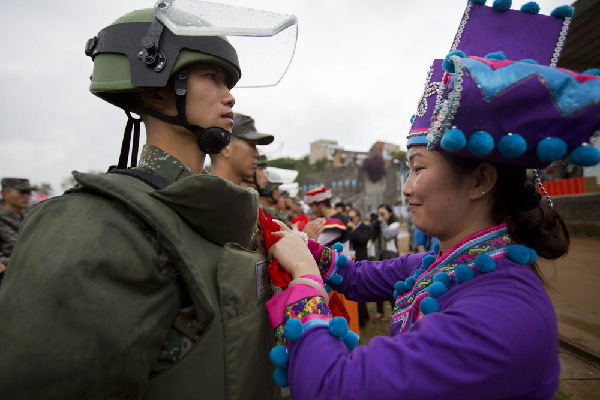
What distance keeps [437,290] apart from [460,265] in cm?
13

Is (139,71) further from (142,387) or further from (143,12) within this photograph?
(142,387)

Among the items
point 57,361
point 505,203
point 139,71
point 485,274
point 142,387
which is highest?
point 139,71

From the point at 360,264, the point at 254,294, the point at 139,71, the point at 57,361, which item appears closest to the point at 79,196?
the point at 57,361

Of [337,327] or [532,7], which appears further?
[532,7]

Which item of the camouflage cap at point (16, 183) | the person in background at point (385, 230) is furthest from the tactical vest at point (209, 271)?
the person in background at point (385, 230)

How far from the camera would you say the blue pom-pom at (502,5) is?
1469 mm

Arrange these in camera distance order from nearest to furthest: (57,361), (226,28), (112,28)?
(57,361), (226,28), (112,28)

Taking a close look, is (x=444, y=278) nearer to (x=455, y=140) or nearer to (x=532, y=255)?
(x=532, y=255)

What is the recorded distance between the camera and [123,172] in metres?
1.39

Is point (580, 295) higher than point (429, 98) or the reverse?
the reverse

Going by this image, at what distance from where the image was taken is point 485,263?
133 centimetres

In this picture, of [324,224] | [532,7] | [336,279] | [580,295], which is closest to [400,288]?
[336,279]

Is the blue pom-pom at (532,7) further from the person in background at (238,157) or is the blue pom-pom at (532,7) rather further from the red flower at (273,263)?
the person in background at (238,157)

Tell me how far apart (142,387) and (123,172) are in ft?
2.47
